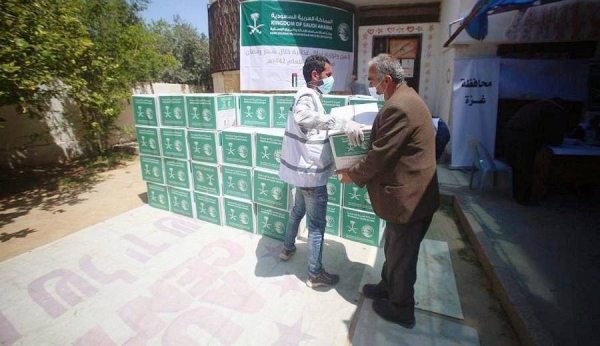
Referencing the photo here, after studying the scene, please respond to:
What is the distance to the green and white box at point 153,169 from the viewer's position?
409 centimetres

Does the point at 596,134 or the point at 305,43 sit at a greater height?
the point at 305,43

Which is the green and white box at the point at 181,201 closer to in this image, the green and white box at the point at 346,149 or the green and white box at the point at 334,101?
the green and white box at the point at 334,101

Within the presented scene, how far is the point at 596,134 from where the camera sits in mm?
5102

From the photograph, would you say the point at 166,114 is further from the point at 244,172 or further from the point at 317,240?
the point at 317,240

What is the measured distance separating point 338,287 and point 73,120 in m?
8.45

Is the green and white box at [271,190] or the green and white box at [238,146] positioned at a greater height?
the green and white box at [238,146]

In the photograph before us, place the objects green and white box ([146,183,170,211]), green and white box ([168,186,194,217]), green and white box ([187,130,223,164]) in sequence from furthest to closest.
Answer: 1. green and white box ([146,183,170,211])
2. green and white box ([168,186,194,217])
3. green and white box ([187,130,223,164])

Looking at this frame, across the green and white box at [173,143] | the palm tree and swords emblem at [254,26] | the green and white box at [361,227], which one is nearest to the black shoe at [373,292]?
the green and white box at [361,227]

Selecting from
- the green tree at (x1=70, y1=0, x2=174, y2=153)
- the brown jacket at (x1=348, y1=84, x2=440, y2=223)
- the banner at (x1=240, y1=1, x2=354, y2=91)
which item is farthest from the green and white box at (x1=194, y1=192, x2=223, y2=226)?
the banner at (x1=240, y1=1, x2=354, y2=91)

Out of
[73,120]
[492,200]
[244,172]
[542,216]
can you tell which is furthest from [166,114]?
[73,120]

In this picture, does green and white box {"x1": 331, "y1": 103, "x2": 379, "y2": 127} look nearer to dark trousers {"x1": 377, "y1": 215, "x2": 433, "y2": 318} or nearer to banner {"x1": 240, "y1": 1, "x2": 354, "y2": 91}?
dark trousers {"x1": 377, "y1": 215, "x2": 433, "y2": 318}

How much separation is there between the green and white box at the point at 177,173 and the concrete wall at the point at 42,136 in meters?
4.28

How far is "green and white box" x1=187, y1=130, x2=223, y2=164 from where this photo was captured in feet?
11.6

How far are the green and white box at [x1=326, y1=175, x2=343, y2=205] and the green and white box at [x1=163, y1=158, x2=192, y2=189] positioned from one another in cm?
186
